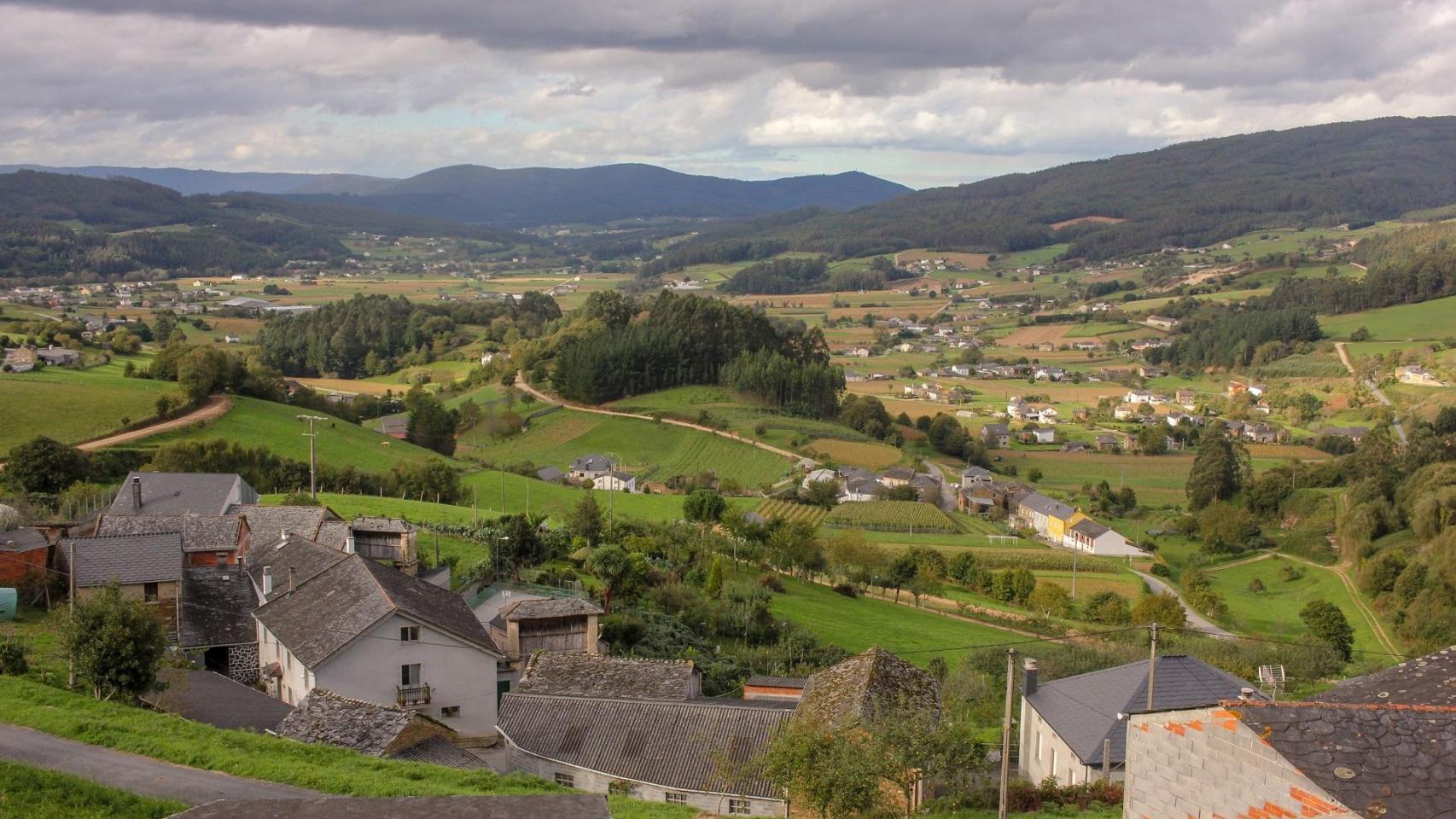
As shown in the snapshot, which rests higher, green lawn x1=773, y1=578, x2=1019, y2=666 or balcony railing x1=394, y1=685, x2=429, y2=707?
balcony railing x1=394, y1=685, x2=429, y2=707

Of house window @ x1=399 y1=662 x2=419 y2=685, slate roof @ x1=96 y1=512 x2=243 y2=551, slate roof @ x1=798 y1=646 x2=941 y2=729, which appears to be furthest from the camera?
slate roof @ x1=96 y1=512 x2=243 y2=551

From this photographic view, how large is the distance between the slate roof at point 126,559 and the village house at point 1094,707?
52.6 feet

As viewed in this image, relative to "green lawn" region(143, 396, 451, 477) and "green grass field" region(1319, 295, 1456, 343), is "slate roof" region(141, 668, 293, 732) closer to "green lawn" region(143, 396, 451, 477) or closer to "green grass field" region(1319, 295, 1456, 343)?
"green lawn" region(143, 396, 451, 477)

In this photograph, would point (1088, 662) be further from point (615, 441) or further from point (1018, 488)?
point (615, 441)

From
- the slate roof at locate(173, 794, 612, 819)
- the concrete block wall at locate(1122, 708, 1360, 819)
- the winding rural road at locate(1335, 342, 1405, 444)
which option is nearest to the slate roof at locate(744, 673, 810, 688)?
the slate roof at locate(173, 794, 612, 819)

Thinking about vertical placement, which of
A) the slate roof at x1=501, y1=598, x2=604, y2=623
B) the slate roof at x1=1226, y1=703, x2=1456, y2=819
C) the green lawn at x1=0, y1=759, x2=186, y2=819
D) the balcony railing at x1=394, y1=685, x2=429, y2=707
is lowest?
the balcony railing at x1=394, y1=685, x2=429, y2=707

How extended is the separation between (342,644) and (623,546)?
43.6ft

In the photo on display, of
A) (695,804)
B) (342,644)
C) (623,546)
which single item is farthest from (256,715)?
(623,546)

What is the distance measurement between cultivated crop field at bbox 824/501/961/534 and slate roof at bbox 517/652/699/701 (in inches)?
1216

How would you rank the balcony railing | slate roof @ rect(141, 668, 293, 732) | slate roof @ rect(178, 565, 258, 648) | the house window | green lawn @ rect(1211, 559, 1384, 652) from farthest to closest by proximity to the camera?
green lawn @ rect(1211, 559, 1384, 652) < slate roof @ rect(178, 565, 258, 648) < the house window < the balcony railing < slate roof @ rect(141, 668, 293, 732)

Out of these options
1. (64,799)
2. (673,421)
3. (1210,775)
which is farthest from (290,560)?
(673,421)

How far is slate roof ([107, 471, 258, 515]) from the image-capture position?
29344 millimetres

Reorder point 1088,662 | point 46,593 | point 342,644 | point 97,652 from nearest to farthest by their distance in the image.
→ point 97,652 < point 342,644 < point 46,593 < point 1088,662

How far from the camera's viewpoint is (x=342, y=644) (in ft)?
63.0
